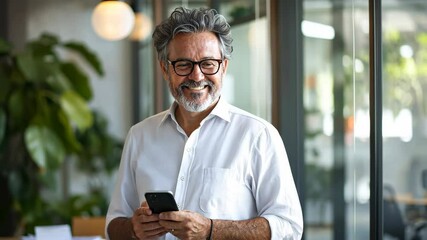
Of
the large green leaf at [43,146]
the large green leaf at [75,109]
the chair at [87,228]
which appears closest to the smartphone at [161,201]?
the chair at [87,228]

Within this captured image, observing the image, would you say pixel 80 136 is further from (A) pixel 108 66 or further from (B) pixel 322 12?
(B) pixel 322 12

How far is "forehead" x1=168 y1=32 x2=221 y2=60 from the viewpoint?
2.61 meters

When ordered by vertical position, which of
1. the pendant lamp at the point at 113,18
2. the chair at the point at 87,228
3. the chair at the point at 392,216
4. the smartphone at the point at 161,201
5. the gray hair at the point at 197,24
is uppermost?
the pendant lamp at the point at 113,18

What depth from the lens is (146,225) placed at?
2.53 metres

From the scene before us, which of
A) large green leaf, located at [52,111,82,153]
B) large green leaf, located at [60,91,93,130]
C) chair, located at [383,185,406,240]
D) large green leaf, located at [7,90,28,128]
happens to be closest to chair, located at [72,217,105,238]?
chair, located at [383,185,406,240]

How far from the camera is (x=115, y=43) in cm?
940

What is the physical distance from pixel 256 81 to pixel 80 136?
3.98 m

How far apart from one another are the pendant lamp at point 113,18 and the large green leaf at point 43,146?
127cm

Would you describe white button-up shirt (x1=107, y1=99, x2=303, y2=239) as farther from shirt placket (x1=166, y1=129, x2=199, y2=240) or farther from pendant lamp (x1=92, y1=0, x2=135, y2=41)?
pendant lamp (x1=92, y1=0, x2=135, y2=41)

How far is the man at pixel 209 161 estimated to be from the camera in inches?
99.9

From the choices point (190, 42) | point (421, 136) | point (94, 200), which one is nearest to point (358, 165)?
point (421, 136)

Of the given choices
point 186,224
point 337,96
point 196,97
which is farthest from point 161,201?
point 337,96

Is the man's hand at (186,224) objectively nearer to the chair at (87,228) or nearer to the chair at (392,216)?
the chair at (392,216)

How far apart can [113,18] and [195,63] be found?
5.41 meters
